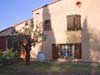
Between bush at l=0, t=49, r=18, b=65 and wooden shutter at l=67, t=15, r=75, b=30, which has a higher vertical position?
wooden shutter at l=67, t=15, r=75, b=30

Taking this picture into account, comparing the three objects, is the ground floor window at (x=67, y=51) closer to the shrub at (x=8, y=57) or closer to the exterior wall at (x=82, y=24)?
the exterior wall at (x=82, y=24)

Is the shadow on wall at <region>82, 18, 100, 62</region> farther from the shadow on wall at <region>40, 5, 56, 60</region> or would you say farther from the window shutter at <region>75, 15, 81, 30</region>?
the shadow on wall at <region>40, 5, 56, 60</region>

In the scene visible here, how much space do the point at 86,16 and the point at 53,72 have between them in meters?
11.2

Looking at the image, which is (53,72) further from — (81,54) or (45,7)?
(45,7)

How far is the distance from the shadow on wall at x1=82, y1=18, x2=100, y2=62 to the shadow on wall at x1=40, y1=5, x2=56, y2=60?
13.7ft

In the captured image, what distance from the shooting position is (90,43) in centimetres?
3866

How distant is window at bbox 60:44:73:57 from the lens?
40.0m

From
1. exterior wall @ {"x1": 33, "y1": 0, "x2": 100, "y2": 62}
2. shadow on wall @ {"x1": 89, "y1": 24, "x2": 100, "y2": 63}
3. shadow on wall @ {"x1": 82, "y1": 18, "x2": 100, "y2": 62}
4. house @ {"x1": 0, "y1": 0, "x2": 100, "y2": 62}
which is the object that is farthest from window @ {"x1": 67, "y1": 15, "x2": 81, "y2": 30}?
shadow on wall @ {"x1": 89, "y1": 24, "x2": 100, "y2": 63}

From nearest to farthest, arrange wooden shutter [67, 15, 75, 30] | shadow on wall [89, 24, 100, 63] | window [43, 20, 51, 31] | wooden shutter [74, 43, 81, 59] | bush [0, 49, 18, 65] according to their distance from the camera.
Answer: bush [0, 49, 18, 65], shadow on wall [89, 24, 100, 63], wooden shutter [74, 43, 81, 59], wooden shutter [67, 15, 75, 30], window [43, 20, 51, 31]

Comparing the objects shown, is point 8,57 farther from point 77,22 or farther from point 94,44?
point 94,44

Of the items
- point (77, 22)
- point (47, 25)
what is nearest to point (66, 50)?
point (77, 22)

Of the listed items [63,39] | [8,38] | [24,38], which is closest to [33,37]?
[24,38]

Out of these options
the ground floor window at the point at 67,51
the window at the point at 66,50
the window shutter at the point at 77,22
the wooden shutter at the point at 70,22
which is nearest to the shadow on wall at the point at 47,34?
the ground floor window at the point at 67,51

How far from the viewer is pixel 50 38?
41.3 meters
